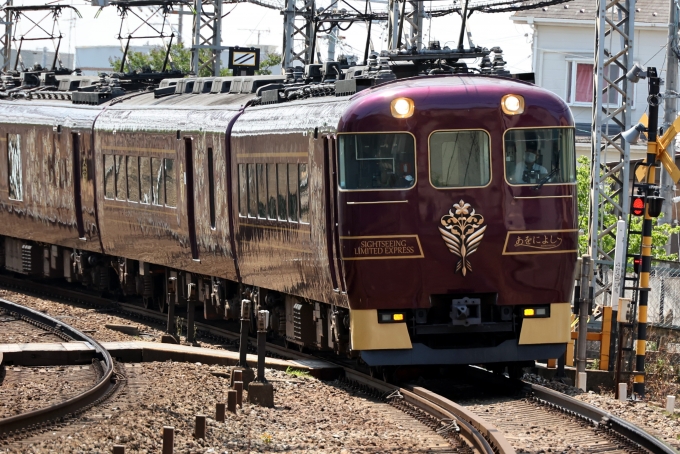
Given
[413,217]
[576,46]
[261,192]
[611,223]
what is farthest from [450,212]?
[576,46]

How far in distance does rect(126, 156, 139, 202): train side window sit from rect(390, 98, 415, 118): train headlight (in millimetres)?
7590

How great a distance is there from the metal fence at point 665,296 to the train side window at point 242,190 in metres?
5.20

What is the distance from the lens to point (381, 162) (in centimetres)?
1239

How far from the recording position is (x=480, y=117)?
40.9ft

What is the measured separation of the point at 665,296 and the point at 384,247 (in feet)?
21.6

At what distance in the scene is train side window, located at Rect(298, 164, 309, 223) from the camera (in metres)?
13.7

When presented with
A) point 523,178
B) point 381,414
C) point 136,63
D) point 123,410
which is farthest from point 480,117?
point 136,63

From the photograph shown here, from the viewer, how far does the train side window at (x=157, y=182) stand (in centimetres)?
1847

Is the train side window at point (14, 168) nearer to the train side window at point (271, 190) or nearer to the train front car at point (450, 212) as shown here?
the train side window at point (271, 190)

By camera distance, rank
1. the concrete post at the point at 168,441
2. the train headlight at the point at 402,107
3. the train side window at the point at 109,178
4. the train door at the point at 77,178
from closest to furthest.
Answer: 1. the concrete post at the point at 168,441
2. the train headlight at the point at 402,107
3. the train side window at the point at 109,178
4. the train door at the point at 77,178

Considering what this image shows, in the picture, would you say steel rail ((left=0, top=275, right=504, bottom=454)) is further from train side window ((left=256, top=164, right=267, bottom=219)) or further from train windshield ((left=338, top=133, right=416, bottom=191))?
train windshield ((left=338, top=133, right=416, bottom=191))

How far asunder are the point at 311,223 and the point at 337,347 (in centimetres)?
122

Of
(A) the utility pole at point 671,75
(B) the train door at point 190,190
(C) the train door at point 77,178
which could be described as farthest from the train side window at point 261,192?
(C) the train door at point 77,178

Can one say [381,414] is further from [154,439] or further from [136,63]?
[136,63]
